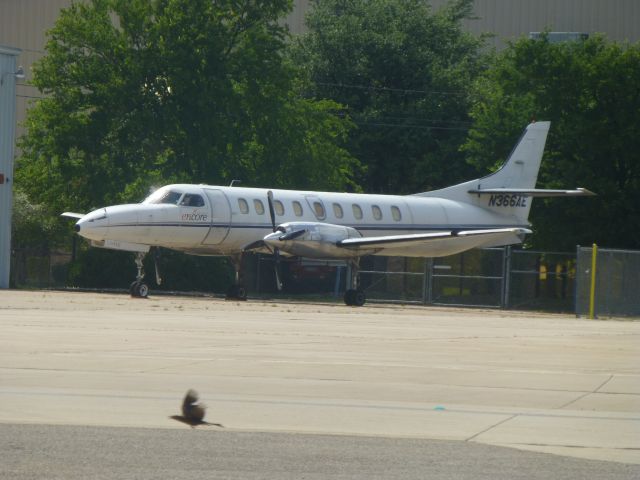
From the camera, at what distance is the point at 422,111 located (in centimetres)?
6825

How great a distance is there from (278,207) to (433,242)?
17.6ft

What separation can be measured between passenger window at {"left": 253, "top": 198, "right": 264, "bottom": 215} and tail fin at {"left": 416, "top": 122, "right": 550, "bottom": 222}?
8198 mm

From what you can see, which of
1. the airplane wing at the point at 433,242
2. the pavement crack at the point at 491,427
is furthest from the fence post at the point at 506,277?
the pavement crack at the point at 491,427

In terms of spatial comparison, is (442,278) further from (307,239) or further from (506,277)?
(307,239)

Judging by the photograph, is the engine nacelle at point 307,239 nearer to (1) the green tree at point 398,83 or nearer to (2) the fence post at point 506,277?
(2) the fence post at point 506,277

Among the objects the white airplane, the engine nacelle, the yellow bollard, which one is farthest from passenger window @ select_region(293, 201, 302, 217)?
the yellow bollard

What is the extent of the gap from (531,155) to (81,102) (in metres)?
18.3

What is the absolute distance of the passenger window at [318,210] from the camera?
36938mm

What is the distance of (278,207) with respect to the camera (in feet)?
118

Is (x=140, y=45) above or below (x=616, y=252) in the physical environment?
above

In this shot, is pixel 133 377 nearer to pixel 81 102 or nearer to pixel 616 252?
pixel 616 252

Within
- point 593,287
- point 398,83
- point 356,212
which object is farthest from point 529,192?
point 398,83

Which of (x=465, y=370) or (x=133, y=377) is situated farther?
(x=465, y=370)

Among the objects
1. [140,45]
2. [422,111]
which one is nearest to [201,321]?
[140,45]
